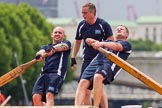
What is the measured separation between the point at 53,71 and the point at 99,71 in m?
1.94

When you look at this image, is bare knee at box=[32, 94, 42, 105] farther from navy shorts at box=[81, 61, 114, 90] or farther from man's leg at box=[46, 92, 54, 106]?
navy shorts at box=[81, 61, 114, 90]

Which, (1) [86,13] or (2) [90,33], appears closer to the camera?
(1) [86,13]

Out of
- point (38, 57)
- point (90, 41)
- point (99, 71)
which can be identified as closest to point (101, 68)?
point (99, 71)

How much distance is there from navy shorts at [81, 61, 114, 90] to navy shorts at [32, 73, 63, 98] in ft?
4.40

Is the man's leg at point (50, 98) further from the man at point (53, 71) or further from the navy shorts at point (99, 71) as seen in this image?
the navy shorts at point (99, 71)

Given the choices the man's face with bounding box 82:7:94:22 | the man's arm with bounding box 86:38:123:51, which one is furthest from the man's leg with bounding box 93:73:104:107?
the man's face with bounding box 82:7:94:22

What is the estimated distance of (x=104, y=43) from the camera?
2002cm

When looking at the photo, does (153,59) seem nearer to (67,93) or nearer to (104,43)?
(67,93)

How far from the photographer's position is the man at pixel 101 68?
1998 cm

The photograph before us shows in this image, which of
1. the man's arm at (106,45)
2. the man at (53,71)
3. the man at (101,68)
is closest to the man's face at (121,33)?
the man at (101,68)

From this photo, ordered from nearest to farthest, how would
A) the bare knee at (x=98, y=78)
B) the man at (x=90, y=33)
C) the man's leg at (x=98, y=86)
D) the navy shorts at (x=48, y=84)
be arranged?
the man's leg at (x=98, y=86) → the bare knee at (x=98, y=78) → the man at (x=90, y=33) → the navy shorts at (x=48, y=84)

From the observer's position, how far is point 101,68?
20.3 metres

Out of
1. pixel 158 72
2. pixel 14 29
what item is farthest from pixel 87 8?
pixel 158 72

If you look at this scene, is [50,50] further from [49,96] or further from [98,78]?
[98,78]
